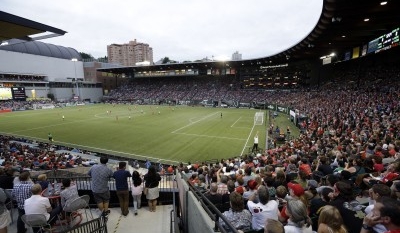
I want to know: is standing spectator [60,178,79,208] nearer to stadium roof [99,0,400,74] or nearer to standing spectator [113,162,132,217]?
standing spectator [113,162,132,217]

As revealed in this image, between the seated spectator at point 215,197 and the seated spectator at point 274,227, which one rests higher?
the seated spectator at point 274,227

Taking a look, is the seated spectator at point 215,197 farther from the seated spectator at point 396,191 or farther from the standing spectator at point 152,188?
the seated spectator at point 396,191

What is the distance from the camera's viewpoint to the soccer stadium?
Answer: 470 cm

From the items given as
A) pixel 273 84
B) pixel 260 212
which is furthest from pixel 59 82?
pixel 260 212

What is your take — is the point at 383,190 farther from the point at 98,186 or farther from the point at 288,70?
the point at 288,70

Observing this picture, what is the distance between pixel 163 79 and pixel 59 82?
38044 mm

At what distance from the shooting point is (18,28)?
12148mm

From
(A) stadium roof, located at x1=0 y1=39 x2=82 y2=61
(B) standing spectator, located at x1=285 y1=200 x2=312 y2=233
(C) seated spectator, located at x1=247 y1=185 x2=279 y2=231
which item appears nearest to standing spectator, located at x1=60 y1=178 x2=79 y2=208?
(C) seated spectator, located at x1=247 y1=185 x2=279 y2=231

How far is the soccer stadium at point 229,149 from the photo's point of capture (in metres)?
4.70

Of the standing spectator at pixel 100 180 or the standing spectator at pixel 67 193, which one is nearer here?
the standing spectator at pixel 67 193

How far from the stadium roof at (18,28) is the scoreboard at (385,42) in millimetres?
28149

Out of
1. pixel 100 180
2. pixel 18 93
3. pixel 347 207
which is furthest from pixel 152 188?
pixel 18 93

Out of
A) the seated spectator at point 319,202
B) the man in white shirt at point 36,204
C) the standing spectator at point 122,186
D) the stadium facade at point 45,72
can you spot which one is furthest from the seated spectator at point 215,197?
the stadium facade at point 45,72

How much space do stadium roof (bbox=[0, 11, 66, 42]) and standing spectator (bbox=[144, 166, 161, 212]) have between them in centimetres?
972
